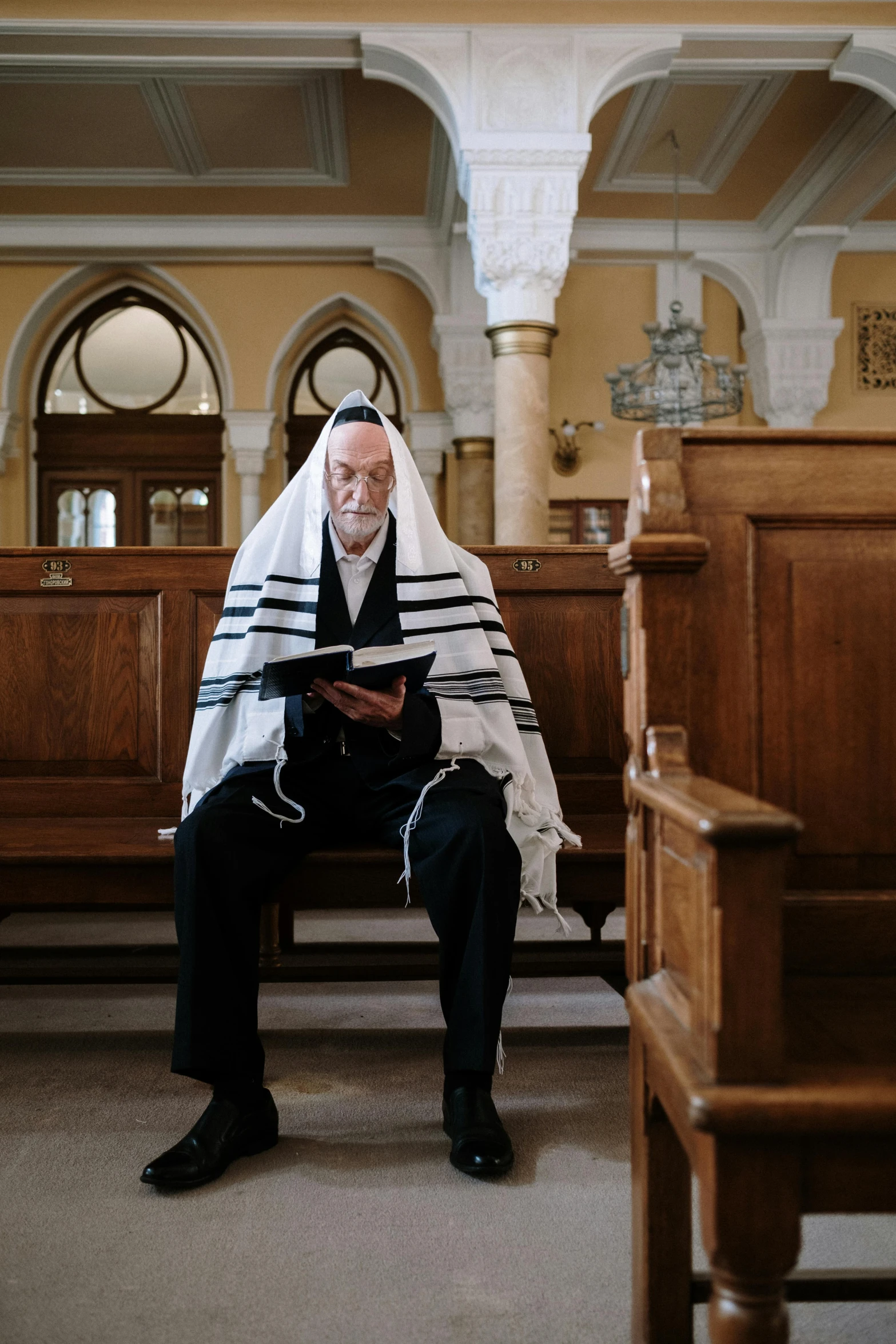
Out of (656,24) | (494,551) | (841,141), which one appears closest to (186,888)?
(494,551)

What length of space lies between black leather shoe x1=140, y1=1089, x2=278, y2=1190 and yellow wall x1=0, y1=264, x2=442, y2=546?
27.3 ft

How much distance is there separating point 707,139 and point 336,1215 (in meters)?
7.73

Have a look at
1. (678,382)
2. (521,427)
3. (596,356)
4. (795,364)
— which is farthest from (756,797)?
(596,356)

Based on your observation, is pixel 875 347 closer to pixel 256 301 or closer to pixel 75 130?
pixel 256 301

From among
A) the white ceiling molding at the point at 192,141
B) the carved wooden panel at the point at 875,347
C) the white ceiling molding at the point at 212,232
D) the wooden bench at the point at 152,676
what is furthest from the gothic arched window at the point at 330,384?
the wooden bench at the point at 152,676

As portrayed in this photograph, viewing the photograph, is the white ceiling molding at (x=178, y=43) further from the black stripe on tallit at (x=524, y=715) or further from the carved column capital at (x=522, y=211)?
the black stripe on tallit at (x=524, y=715)

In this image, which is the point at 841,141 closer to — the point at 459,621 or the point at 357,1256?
the point at 459,621

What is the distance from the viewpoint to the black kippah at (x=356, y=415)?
2.96 metres

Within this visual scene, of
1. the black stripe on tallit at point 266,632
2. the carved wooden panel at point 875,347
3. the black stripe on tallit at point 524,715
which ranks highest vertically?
the carved wooden panel at point 875,347

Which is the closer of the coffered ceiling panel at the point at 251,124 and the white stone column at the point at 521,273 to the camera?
the white stone column at the point at 521,273

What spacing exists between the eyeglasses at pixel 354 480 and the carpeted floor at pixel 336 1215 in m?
1.46

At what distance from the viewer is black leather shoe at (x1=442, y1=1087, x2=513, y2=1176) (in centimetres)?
219

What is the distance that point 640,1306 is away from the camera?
154cm

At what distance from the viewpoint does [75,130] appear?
7719mm
